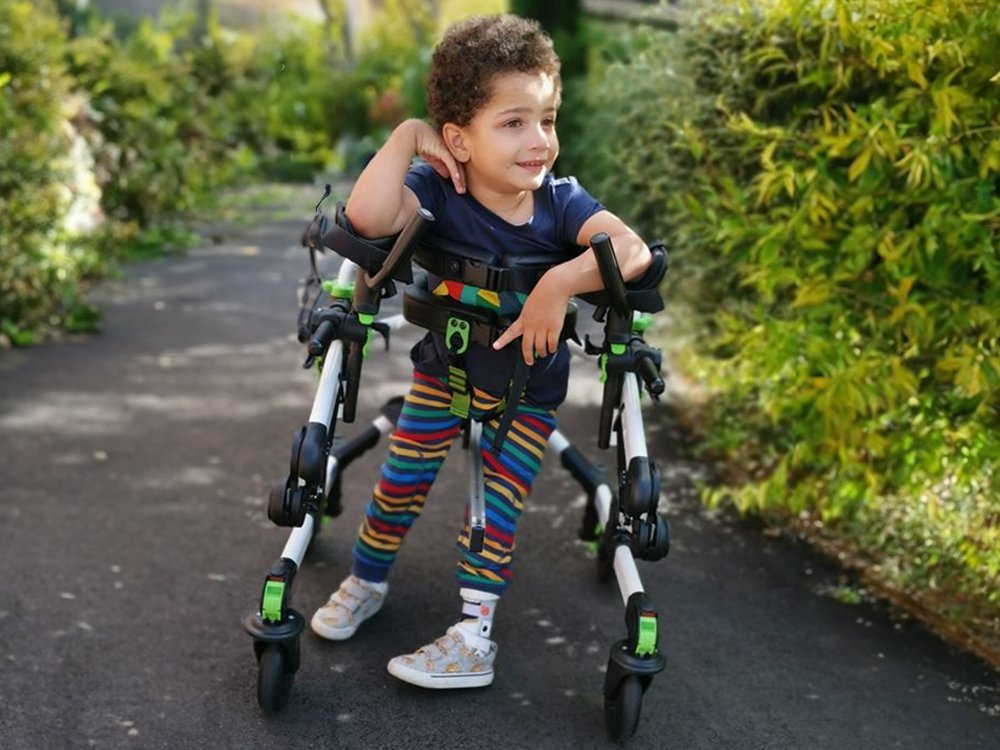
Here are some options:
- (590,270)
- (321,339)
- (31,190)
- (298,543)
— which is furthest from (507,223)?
(31,190)

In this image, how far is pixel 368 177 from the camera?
2.68 m

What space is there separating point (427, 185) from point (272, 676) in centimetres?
124

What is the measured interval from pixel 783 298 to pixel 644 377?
158 cm

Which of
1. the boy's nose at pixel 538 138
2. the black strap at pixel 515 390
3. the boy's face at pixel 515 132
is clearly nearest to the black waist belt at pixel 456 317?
the black strap at pixel 515 390

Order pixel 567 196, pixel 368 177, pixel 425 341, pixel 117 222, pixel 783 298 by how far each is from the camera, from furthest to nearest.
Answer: pixel 117 222 → pixel 783 298 → pixel 425 341 → pixel 567 196 → pixel 368 177

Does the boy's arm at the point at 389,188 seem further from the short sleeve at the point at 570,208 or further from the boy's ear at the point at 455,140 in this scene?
the short sleeve at the point at 570,208

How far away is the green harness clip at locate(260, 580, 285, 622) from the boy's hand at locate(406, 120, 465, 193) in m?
1.05

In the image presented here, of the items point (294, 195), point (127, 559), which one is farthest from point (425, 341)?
point (294, 195)

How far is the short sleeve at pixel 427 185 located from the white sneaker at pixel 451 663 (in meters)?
1.09

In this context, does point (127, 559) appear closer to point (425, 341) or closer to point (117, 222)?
point (425, 341)

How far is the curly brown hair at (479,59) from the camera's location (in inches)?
105

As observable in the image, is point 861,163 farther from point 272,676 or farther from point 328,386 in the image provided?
point 272,676

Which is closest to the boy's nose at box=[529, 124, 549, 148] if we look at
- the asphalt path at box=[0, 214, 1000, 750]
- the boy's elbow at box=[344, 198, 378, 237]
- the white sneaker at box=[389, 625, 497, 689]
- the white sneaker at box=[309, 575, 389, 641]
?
the boy's elbow at box=[344, 198, 378, 237]

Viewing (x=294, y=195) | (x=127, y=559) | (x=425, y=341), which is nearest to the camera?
(x=425, y=341)
